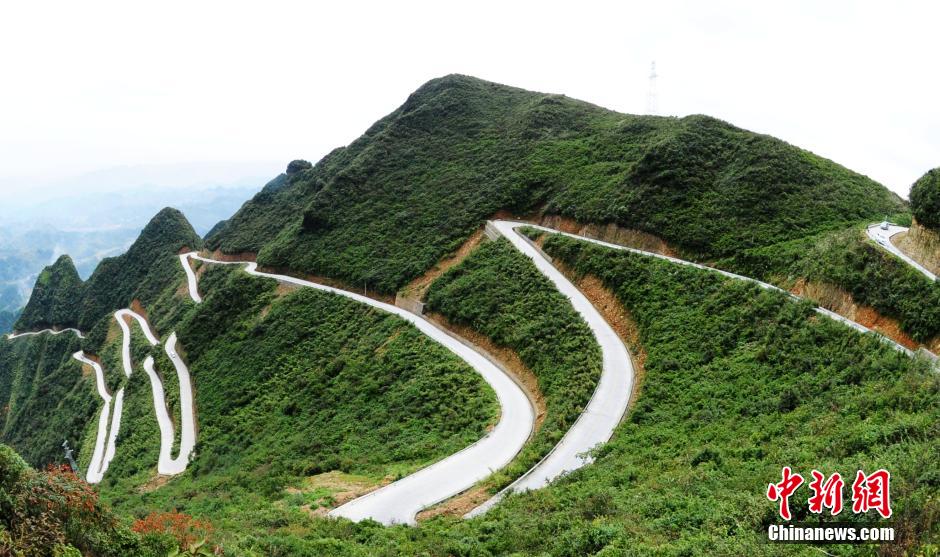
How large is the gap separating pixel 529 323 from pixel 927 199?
1859 centimetres

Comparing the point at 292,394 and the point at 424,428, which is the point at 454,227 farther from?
the point at 424,428

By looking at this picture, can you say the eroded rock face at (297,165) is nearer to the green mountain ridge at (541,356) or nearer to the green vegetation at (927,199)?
the green mountain ridge at (541,356)

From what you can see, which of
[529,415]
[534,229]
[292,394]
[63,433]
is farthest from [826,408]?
[63,433]

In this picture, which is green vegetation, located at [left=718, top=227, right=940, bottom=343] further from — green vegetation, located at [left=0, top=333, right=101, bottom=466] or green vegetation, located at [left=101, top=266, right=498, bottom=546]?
green vegetation, located at [left=0, top=333, right=101, bottom=466]

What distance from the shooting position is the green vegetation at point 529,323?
19.9m

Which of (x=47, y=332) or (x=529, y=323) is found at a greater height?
(x=529, y=323)

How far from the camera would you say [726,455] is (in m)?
13.4

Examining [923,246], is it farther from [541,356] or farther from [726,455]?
[541,356]

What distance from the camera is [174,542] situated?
1027cm

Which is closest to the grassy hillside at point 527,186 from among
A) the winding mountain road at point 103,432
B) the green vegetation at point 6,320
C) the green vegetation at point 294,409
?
the green vegetation at point 294,409

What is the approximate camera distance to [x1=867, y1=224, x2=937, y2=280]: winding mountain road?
18.6 metres

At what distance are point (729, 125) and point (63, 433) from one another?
71109 millimetres

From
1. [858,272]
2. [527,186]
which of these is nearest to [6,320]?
[527,186]

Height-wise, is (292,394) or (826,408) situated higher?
(826,408)
